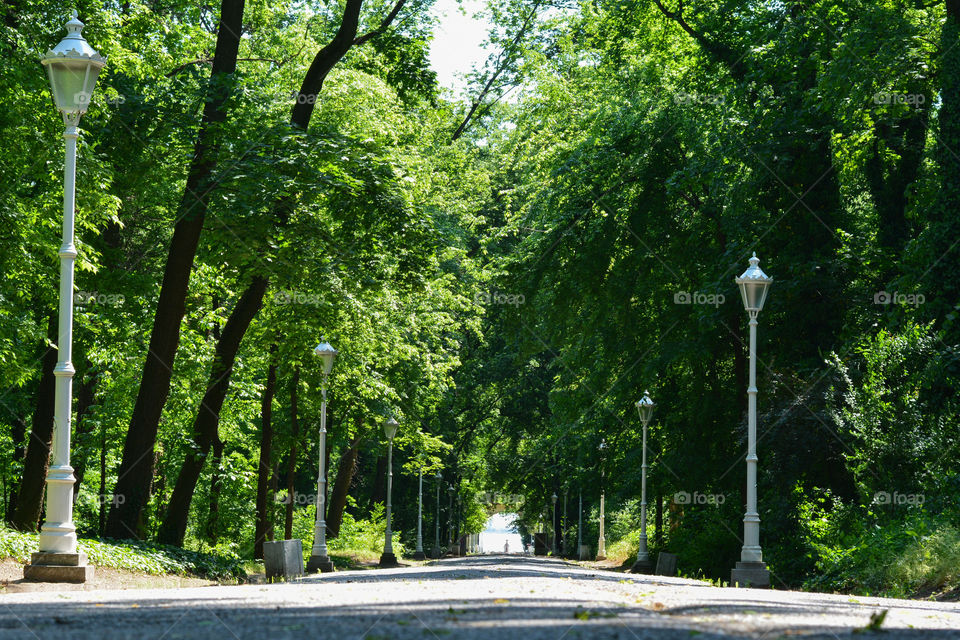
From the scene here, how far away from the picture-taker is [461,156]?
3694 centimetres

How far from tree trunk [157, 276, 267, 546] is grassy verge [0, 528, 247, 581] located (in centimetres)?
159

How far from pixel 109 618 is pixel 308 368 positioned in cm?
2175

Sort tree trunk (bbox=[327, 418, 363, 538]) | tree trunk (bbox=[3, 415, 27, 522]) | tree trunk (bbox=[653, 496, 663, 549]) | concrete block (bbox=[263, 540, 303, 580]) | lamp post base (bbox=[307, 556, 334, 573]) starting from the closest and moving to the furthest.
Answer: concrete block (bbox=[263, 540, 303, 580]), lamp post base (bbox=[307, 556, 334, 573]), tree trunk (bbox=[3, 415, 27, 522]), tree trunk (bbox=[653, 496, 663, 549]), tree trunk (bbox=[327, 418, 363, 538])

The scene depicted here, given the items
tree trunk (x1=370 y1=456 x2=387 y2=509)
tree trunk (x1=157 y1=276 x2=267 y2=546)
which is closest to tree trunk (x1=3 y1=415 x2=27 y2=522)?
tree trunk (x1=157 y1=276 x2=267 y2=546)

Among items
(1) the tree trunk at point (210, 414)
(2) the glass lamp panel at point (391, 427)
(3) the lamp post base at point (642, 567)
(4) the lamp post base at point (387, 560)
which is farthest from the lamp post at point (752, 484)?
(4) the lamp post base at point (387, 560)

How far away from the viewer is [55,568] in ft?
40.1

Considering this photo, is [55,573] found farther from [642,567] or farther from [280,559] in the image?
[642,567]

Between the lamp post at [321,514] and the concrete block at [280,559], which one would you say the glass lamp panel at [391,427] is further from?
the concrete block at [280,559]

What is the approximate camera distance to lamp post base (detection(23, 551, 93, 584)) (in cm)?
1213

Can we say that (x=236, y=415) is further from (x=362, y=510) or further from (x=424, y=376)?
(x=362, y=510)

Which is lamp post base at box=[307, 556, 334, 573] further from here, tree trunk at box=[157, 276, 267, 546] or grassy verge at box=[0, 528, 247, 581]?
grassy verge at box=[0, 528, 247, 581]

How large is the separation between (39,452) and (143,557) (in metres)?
7.62

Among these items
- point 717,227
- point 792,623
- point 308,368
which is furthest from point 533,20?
point 792,623

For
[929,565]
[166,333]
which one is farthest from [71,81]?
[929,565]
